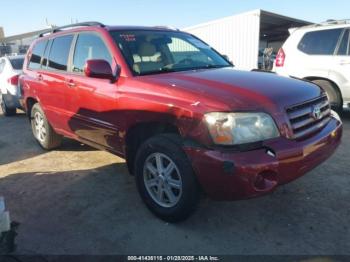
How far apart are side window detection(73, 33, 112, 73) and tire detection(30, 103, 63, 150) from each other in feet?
4.84

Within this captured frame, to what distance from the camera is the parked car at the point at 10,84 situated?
8352mm

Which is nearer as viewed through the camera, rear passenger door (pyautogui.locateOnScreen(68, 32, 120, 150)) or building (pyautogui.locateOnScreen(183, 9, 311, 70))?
rear passenger door (pyautogui.locateOnScreen(68, 32, 120, 150))

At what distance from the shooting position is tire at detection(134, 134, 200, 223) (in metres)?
2.92

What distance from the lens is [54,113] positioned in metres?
4.99

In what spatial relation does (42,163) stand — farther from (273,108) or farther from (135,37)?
(273,108)

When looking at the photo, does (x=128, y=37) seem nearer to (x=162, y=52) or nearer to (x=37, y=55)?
(x=162, y=52)

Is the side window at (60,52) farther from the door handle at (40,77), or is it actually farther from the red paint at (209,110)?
the red paint at (209,110)

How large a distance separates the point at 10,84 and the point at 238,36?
361 inches

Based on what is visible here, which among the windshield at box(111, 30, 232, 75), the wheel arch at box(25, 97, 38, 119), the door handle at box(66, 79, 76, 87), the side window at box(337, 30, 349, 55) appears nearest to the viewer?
the windshield at box(111, 30, 232, 75)

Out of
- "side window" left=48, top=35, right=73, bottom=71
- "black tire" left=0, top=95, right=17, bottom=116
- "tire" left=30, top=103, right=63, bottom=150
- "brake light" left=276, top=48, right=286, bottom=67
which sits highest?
"side window" left=48, top=35, right=73, bottom=71

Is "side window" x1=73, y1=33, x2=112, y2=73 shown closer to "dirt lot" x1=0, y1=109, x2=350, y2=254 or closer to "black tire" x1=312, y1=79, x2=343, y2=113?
"dirt lot" x1=0, y1=109, x2=350, y2=254

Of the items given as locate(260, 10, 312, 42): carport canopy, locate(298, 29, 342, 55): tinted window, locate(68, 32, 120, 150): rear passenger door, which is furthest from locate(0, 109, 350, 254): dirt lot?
locate(260, 10, 312, 42): carport canopy

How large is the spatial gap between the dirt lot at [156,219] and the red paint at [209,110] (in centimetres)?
51

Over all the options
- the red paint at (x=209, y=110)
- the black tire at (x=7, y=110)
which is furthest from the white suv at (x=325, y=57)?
the black tire at (x=7, y=110)
